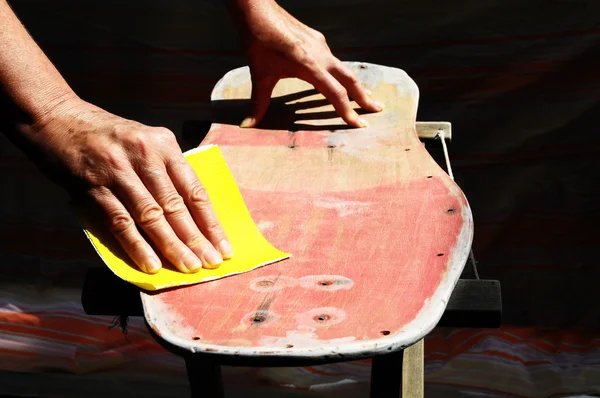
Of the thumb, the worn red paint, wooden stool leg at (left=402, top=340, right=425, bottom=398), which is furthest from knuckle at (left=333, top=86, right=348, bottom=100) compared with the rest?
wooden stool leg at (left=402, top=340, right=425, bottom=398)

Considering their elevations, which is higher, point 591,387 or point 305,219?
point 305,219

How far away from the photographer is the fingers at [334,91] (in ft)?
6.02

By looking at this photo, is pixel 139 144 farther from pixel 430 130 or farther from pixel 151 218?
pixel 430 130

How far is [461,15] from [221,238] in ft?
4.49

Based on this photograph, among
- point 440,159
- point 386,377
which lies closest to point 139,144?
point 386,377

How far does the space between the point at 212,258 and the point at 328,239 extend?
0.19 meters

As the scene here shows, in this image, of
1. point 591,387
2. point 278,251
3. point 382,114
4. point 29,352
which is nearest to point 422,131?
point 382,114

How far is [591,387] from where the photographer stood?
8.61ft

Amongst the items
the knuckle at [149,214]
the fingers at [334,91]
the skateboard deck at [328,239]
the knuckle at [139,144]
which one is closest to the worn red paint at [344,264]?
the skateboard deck at [328,239]

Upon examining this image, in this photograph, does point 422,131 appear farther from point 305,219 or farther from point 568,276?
point 568,276

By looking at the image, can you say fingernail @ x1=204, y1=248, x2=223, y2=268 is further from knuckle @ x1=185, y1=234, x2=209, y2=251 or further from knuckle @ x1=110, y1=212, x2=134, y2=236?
knuckle @ x1=110, y1=212, x2=134, y2=236

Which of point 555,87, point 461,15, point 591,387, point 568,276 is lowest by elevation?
point 591,387

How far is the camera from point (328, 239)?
138 cm

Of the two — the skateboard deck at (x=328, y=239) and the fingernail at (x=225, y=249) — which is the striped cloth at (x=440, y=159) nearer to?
the skateboard deck at (x=328, y=239)
